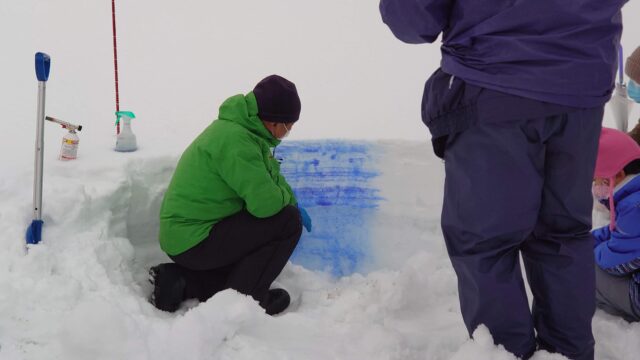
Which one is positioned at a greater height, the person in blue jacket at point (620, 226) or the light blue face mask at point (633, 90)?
the light blue face mask at point (633, 90)

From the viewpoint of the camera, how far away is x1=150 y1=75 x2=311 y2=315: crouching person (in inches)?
81.1

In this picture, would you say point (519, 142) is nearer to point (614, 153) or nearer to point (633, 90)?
point (614, 153)

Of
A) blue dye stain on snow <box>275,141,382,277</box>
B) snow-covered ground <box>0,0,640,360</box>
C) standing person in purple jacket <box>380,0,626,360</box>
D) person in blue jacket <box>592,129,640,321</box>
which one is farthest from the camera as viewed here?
blue dye stain on snow <box>275,141,382,277</box>

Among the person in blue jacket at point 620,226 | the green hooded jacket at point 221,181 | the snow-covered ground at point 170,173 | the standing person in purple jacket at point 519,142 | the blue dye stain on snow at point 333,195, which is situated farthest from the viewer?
the blue dye stain on snow at point 333,195

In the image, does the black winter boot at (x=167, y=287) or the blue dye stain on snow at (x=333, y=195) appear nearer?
the black winter boot at (x=167, y=287)

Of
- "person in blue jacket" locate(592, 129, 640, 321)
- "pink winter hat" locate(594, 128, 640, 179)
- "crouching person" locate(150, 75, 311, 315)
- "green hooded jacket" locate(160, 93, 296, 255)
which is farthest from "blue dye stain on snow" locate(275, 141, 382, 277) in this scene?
"pink winter hat" locate(594, 128, 640, 179)

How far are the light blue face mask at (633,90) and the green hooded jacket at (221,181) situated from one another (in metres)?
1.61

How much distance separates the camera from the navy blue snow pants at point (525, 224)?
1.28 m

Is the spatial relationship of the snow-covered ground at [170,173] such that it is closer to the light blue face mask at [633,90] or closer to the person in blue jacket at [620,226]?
the person in blue jacket at [620,226]

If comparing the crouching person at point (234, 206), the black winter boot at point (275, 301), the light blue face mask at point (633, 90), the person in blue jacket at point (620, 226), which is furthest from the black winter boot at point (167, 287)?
the light blue face mask at point (633, 90)

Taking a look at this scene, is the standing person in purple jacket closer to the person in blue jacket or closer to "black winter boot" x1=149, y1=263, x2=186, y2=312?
the person in blue jacket

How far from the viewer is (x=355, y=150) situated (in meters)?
3.10

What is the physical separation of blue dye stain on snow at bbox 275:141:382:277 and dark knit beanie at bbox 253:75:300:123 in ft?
2.91

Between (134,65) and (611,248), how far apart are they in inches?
217
